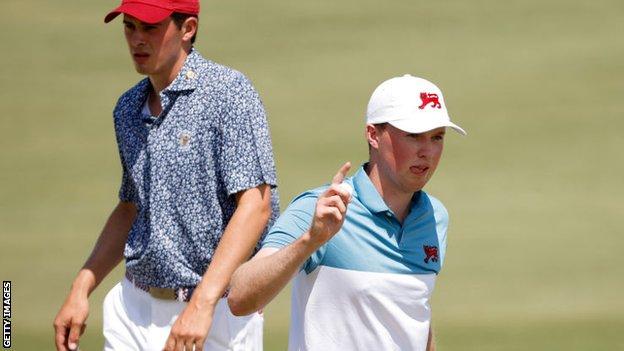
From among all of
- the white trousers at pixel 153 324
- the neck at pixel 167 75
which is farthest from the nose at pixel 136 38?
the white trousers at pixel 153 324

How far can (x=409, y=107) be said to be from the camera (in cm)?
422

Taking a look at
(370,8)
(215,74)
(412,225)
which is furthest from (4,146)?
(412,225)

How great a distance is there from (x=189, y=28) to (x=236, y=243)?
82 centimetres

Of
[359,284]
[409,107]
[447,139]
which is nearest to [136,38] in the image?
[409,107]

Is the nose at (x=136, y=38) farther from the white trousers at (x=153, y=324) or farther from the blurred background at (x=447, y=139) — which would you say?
the blurred background at (x=447, y=139)

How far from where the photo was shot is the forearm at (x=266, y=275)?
12.2 ft

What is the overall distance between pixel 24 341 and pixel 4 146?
7.53 ft

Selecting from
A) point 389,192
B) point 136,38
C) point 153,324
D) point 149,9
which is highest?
point 149,9

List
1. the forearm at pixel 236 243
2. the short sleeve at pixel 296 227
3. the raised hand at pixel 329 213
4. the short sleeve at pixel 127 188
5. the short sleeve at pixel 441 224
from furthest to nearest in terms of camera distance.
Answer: the short sleeve at pixel 127 188 → the forearm at pixel 236 243 → the short sleeve at pixel 441 224 → the short sleeve at pixel 296 227 → the raised hand at pixel 329 213

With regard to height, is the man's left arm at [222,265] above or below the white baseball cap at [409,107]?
below

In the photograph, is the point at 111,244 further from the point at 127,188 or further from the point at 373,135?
the point at 373,135

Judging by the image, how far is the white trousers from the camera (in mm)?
4777

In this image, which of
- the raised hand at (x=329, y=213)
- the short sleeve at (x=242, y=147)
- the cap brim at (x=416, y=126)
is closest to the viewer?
the raised hand at (x=329, y=213)

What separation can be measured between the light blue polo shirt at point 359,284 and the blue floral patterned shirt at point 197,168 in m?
0.60
